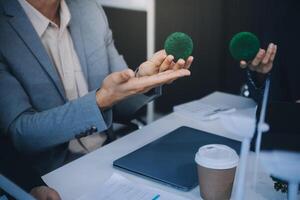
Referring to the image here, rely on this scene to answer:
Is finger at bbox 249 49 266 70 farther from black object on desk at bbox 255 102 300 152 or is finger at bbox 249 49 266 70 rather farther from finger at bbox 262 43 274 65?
black object on desk at bbox 255 102 300 152

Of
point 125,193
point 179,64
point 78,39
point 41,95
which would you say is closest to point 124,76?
point 179,64

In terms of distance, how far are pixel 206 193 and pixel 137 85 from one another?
1.03 feet

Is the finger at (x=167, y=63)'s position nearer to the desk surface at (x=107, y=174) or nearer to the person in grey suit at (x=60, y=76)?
the person in grey suit at (x=60, y=76)

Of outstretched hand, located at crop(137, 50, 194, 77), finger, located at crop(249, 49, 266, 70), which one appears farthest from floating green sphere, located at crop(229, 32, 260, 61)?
outstretched hand, located at crop(137, 50, 194, 77)

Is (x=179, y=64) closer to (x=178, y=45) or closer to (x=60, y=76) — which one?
(x=178, y=45)

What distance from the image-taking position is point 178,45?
3.11 ft

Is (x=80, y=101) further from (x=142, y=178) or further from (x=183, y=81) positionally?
(x=183, y=81)

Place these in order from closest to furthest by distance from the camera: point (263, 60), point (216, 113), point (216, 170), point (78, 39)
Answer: point (216, 170) < point (263, 60) < point (216, 113) < point (78, 39)

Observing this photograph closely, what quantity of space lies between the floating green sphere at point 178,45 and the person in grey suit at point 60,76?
0.02 m

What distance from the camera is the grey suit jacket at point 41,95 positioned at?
105 centimetres

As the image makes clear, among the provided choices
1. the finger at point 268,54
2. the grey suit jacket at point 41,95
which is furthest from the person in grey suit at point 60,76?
the finger at point 268,54

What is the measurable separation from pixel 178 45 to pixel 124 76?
0.54 feet

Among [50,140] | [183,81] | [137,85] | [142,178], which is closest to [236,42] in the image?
[137,85]

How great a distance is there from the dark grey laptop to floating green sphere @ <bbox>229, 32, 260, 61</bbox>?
0.24 m
